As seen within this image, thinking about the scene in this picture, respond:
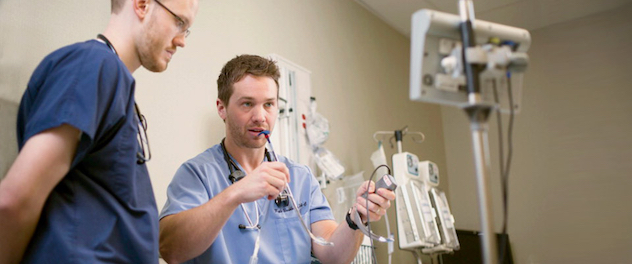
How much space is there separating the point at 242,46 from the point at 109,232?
60.1 inches

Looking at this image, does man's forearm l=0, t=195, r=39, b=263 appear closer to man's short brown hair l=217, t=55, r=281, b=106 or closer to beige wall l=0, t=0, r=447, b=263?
beige wall l=0, t=0, r=447, b=263

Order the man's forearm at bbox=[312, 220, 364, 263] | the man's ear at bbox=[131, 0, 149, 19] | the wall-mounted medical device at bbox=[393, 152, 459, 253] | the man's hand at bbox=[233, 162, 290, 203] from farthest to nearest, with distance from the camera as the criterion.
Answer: the wall-mounted medical device at bbox=[393, 152, 459, 253], the man's forearm at bbox=[312, 220, 364, 263], the man's hand at bbox=[233, 162, 290, 203], the man's ear at bbox=[131, 0, 149, 19]

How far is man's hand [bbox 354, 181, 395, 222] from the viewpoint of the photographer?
61.8 inches

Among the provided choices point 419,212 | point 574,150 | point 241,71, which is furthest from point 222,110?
point 574,150

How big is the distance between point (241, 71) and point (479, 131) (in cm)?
111

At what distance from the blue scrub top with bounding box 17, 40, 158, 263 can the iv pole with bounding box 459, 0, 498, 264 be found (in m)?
0.72

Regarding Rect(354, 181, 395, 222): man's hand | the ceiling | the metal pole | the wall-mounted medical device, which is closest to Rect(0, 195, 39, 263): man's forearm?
the metal pole

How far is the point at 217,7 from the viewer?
7.63 feet

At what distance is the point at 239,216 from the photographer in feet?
5.46

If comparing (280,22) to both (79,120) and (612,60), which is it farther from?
(612,60)

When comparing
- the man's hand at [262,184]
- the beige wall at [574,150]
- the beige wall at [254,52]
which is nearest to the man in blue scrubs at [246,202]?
the man's hand at [262,184]

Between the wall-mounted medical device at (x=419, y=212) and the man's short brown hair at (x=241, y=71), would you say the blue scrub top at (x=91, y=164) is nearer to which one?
the man's short brown hair at (x=241, y=71)

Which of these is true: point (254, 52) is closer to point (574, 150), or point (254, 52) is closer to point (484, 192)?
point (484, 192)

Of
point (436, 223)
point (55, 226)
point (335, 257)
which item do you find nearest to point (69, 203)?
point (55, 226)
